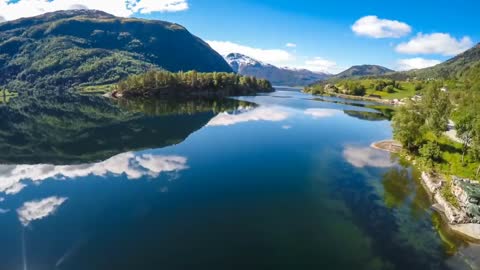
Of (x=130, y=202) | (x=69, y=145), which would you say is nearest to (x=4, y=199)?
(x=130, y=202)

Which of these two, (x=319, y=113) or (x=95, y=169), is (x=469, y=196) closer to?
(x=95, y=169)

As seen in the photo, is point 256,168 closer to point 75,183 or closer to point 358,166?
point 358,166

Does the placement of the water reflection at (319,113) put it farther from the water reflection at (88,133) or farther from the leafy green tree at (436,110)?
the leafy green tree at (436,110)

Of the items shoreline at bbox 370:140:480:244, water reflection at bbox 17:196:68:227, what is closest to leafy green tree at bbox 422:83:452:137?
shoreline at bbox 370:140:480:244

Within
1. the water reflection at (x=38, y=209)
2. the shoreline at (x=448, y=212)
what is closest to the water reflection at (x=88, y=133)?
the water reflection at (x=38, y=209)

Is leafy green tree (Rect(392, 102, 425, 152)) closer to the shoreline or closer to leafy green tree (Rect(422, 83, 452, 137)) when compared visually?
leafy green tree (Rect(422, 83, 452, 137))

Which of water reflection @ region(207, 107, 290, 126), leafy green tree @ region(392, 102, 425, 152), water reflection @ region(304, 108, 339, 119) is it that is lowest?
water reflection @ region(207, 107, 290, 126)

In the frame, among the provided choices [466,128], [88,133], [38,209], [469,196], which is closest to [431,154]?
[466,128]
